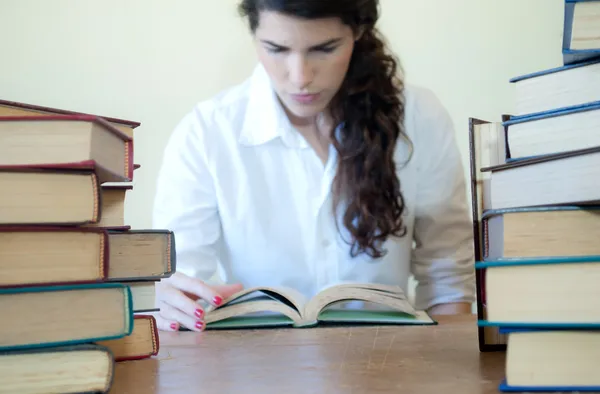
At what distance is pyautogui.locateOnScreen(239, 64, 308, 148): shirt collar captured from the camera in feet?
4.85

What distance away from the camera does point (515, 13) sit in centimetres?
169

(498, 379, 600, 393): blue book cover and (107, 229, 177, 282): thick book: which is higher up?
(107, 229, 177, 282): thick book

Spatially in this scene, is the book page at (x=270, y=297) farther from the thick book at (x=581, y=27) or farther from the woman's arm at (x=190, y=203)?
the thick book at (x=581, y=27)

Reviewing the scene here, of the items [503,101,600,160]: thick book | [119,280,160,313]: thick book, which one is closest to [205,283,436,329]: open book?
[119,280,160,313]: thick book

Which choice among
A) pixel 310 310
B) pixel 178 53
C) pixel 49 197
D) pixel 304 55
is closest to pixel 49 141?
pixel 49 197

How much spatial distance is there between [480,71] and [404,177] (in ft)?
1.23

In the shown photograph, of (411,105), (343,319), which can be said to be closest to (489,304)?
(343,319)

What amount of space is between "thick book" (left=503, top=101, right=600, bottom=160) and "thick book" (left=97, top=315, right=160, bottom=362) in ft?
1.07

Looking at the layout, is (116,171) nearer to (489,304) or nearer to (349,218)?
(489,304)

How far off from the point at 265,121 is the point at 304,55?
0.25 meters

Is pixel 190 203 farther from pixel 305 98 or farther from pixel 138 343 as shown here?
pixel 138 343

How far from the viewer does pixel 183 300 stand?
95 cm

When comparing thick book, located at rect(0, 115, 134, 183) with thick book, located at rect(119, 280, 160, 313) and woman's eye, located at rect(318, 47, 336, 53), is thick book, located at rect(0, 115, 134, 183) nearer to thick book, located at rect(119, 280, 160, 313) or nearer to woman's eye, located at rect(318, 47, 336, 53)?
thick book, located at rect(119, 280, 160, 313)

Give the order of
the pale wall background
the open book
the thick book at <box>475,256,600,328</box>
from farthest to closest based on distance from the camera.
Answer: the pale wall background, the open book, the thick book at <box>475,256,600,328</box>
